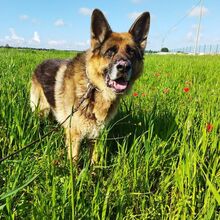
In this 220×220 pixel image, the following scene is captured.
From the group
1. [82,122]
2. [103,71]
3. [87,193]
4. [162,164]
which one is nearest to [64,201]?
[87,193]

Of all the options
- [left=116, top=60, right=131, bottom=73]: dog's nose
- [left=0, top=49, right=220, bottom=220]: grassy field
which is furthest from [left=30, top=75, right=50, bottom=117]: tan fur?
[left=116, top=60, right=131, bottom=73]: dog's nose

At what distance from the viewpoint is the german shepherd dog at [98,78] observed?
3320 millimetres

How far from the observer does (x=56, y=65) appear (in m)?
4.35

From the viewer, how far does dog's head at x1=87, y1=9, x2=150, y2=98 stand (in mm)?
3328

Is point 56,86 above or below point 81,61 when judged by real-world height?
below

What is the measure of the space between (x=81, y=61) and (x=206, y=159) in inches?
74.4

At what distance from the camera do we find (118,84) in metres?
3.40

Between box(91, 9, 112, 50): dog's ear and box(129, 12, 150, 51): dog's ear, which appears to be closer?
box(91, 9, 112, 50): dog's ear

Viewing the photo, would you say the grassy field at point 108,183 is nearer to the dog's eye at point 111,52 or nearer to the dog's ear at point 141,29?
the dog's eye at point 111,52

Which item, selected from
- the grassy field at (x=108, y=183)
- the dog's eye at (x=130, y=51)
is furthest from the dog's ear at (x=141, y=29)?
the grassy field at (x=108, y=183)

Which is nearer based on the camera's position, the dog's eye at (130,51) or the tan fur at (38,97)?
the dog's eye at (130,51)

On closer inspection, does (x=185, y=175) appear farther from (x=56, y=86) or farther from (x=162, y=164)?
(x=56, y=86)

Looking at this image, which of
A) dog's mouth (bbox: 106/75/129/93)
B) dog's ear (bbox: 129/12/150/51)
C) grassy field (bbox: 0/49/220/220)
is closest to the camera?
grassy field (bbox: 0/49/220/220)

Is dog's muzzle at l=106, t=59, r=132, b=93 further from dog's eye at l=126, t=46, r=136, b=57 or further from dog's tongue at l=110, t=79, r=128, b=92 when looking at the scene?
dog's eye at l=126, t=46, r=136, b=57
